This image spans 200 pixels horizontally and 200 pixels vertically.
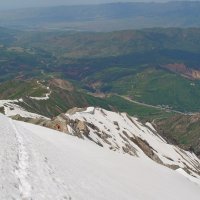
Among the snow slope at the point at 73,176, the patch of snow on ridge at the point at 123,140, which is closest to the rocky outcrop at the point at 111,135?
the patch of snow on ridge at the point at 123,140

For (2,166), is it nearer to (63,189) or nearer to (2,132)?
(63,189)

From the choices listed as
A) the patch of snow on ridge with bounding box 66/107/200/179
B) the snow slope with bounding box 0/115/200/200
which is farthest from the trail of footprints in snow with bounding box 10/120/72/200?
the patch of snow on ridge with bounding box 66/107/200/179

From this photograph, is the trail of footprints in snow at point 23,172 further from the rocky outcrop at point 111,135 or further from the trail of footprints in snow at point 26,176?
the rocky outcrop at point 111,135

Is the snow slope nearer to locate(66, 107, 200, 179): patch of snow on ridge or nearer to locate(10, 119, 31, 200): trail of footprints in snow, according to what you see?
locate(10, 119, 31, 200): trail of footprints in snow

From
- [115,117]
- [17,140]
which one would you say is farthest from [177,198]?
[115,117]

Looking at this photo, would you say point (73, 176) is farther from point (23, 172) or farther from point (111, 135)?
point (111, 135)

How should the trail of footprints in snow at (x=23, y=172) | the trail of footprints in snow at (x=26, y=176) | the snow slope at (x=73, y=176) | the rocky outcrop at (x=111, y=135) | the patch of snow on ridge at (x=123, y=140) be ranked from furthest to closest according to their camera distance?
1. the patch of snow on ridge at (x=123, y=140)
2. the rocky outcrop at (x=111, y=135)
3. the snow slope at (x=73, y=176)
4. the trail of footprints in snow at (x=26, y=176)
5. the trail of footprints in snow at (x=23, y=172)

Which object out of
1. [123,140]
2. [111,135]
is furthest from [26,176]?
[123,140]

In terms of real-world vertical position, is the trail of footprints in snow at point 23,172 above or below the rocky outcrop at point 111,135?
above
